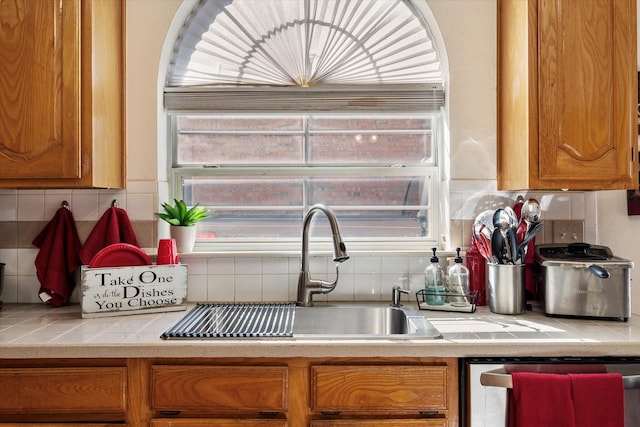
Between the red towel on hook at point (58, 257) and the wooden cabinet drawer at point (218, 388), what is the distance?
0.81 m

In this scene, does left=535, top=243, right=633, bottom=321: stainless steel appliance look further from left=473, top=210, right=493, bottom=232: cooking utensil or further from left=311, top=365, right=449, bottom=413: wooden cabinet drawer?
left=311, top=365, right=449, bottom=413: wooden cabinet drawer

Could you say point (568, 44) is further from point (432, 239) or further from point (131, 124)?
point (131, 124)

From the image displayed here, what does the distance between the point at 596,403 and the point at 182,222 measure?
163 cm

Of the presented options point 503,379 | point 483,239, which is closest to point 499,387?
point 503,379

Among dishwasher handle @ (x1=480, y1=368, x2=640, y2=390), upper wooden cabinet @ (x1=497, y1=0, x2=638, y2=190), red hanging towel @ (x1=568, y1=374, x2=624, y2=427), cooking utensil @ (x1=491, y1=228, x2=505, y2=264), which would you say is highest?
upper wooden cabinet @ (x1=497, y1=0, x2=638, y2=190)

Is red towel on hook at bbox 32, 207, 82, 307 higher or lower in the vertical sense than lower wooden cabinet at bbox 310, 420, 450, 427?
higher

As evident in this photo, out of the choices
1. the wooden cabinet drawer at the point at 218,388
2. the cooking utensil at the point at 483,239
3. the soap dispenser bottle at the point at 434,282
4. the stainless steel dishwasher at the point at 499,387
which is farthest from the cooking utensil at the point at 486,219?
the wooden cabinet drawer at the point at 218,388

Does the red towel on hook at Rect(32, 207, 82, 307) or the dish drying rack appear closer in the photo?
the dish drying rack

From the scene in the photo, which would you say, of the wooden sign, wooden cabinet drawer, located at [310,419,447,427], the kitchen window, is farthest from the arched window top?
wooden cabinet drawer, located at [310,419,447,427]

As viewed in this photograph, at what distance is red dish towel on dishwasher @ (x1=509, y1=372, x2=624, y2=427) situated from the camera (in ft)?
4.58

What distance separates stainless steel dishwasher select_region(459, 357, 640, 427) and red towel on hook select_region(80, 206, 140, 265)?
144 centimetres

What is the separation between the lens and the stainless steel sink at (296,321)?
5.11ft

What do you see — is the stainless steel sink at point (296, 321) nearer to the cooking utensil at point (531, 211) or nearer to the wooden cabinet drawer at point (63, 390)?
the wooden cabinet drawer at point (63, 390)

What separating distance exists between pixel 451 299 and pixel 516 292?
9.9 inches
